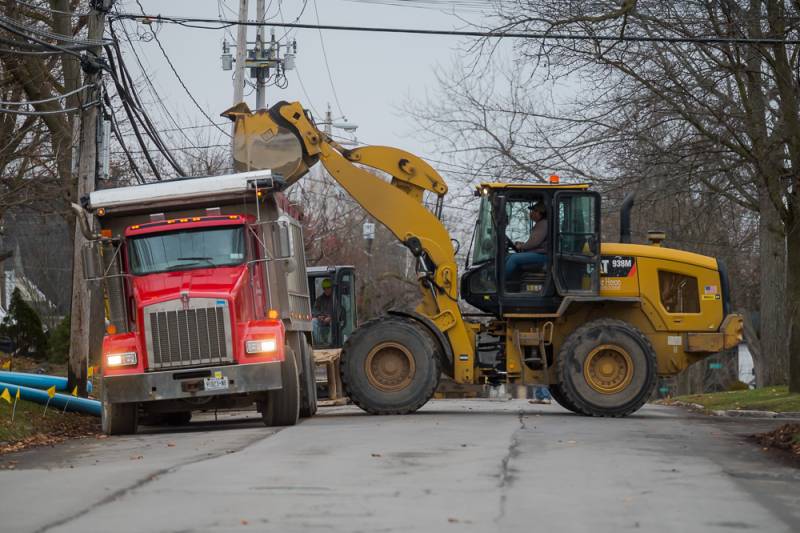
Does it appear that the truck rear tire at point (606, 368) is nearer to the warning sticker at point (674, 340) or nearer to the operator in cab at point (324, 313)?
the warning sticker at point (674, 340)

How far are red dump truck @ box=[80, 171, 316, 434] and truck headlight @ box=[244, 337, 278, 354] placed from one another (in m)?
0.01

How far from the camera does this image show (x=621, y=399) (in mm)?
18656

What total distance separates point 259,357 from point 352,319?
46.6ft

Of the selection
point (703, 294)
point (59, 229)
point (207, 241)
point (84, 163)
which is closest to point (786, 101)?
point (703, 294)

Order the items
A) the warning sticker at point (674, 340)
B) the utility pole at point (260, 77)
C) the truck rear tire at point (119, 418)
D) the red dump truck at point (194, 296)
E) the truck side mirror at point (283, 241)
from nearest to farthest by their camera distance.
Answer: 1. the red dump truck at point (194, 296)
2. the truck rear tire at point (119, 418)
3. the truck side mirror at point (283, 241)
4. the warning sticker at point (674, 340)
5. the utility pole at point (260, 77)

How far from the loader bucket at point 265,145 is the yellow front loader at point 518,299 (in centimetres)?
2

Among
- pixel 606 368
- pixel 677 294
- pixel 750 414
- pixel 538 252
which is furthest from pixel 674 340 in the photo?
pixel 750 414

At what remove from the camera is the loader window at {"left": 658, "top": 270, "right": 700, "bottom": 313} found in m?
19.4

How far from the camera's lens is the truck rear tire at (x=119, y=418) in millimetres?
16938

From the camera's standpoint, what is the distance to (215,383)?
53.9 feet

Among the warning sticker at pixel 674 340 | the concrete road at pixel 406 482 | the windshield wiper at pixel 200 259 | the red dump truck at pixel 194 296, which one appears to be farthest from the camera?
the warning sticker at pixel 674 340

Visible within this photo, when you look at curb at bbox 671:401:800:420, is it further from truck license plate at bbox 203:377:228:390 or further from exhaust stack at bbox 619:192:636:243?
truck license plate at bbox 203:377:228:390

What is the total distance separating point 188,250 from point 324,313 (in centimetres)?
1307

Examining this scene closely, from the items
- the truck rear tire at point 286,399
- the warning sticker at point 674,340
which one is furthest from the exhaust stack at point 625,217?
the truck rear tire at point 286,399
